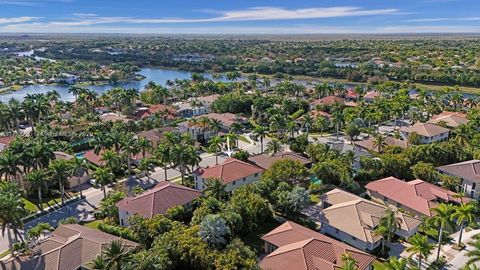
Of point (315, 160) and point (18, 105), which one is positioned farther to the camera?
point (18, 105)

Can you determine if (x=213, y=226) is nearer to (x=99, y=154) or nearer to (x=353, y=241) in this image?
(x=353, y=241)

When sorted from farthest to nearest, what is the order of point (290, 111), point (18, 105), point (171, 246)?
point (290, 111), point (18, 105), point (171, 246)

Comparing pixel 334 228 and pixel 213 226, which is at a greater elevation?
pixel 213 226

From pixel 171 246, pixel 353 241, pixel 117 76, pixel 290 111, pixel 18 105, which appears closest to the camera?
pixel 171 246

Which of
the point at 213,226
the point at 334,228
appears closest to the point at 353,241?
the point at 334,228

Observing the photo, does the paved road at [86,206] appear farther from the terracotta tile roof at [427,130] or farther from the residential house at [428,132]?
the terracotta tile roof at [427,130]

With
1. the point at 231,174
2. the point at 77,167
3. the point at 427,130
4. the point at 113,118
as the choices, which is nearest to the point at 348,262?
the point at 231,174
